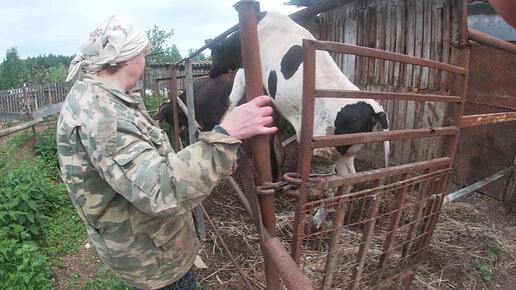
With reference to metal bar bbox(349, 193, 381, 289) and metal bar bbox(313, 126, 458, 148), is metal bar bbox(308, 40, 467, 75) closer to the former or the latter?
metal bar bbox(313, 126, 458, 148)

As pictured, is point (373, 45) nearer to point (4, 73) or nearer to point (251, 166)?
point (251, 166)

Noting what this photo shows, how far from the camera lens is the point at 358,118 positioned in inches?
120

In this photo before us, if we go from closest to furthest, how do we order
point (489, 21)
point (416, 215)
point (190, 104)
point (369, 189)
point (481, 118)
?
1. point (369, 189)
2. point (416, 215)
3. point (481, 118)
4. point (190, 104)
5. point (489, 21)

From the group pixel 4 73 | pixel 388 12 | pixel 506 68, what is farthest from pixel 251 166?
pixel 4 73

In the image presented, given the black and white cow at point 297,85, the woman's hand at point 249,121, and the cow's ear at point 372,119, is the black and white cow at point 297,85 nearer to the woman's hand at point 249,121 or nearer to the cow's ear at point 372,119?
the cow's ear at point 372,119

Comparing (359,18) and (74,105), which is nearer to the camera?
(74,105)

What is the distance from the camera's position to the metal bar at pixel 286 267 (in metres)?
0.93

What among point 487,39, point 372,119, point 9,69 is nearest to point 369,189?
point 487,39

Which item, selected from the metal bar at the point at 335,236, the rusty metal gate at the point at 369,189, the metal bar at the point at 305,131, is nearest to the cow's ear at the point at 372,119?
the rusty metal gate at the point at 369,189

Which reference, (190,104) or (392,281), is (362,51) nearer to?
(392,281)

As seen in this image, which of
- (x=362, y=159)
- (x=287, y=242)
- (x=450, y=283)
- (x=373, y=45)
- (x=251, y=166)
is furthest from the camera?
(x=362, y=159)

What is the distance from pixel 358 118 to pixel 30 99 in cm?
1175

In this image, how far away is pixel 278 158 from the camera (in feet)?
13.9

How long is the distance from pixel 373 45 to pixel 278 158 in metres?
2.60
